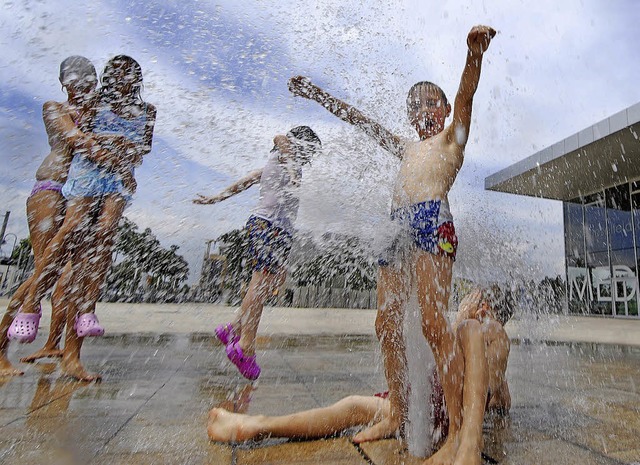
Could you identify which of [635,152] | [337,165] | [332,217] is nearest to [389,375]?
[332,217]

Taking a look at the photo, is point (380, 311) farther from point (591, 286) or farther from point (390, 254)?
point (591, 286)

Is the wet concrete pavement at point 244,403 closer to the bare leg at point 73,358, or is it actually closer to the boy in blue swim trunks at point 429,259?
the bare leg at point 73,358

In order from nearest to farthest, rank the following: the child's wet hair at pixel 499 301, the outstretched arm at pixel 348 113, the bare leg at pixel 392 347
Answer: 1. the bare leg at pixel 392 347
2. the child's wet hair at pixel 499 301
3. the outstretched arm at pixel 348 113

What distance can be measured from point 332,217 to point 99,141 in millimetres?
1617

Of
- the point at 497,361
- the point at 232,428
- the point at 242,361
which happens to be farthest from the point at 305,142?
the point at 232,428

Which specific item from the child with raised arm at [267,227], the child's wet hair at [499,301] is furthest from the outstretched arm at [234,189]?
the child's wet hair at [499,301]

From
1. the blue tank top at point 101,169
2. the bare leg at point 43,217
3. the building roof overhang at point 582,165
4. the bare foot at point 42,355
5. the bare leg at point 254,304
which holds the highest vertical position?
the building roof overhang at point 582,165

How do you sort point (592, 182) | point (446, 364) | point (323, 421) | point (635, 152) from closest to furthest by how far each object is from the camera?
point (446, 364)
point (323, 421)
point (635, 152)
point (592, 182)

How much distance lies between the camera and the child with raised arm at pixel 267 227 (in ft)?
8.59

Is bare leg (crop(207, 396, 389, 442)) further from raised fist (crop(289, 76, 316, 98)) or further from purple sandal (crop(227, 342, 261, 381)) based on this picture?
raised fist (crop(289, 76, 316, 98))

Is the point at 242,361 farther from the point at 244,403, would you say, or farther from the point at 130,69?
the point at 130,69

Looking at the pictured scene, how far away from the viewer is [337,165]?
2.85 metres

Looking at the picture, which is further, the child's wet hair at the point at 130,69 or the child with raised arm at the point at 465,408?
the child's wet hair at the point at 130,69

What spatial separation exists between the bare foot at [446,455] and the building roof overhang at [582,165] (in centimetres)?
1172
